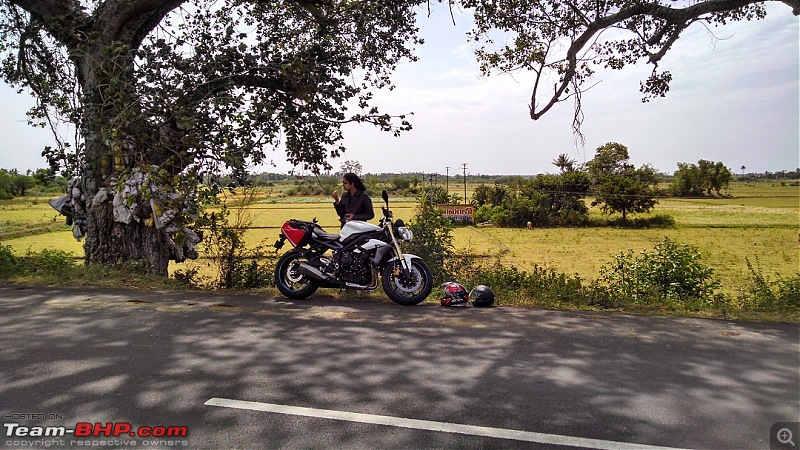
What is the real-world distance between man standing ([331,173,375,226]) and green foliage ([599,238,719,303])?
13.1 ft

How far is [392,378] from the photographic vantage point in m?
4.19

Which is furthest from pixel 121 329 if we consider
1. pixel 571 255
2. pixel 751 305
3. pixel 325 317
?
pixel 571 255

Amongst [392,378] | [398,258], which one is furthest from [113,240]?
[392,378]

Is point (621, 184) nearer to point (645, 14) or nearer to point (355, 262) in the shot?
point (645, 14)

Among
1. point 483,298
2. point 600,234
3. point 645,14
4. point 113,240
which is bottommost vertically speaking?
point 600,234

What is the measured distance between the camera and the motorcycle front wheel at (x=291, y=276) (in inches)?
293

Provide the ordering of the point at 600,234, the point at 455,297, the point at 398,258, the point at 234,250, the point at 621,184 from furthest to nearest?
the point at 621,184 < the point at 600,234 < the point at 234,250 < the point at 398,258 < the point at 455,297

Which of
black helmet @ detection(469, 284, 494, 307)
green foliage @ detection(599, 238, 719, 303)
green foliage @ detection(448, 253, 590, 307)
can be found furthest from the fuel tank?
green foliage @ detection(599, 238, 719, 303)

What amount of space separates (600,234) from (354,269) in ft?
123

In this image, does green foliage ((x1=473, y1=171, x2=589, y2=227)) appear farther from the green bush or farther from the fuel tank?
the fuel tank

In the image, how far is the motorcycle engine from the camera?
725 centimetres

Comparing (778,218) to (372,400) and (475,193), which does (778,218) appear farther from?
(372,400)

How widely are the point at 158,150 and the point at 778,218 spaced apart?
49328mm

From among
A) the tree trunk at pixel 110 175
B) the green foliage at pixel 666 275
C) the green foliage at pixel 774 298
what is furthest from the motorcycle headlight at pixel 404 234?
the tree trunk at pixel 110 175
